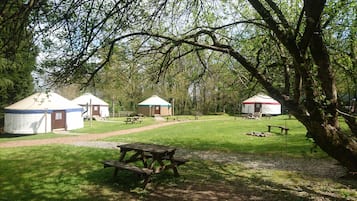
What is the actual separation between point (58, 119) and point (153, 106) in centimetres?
2019

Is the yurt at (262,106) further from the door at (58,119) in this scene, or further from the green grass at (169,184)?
the green grass at (169,184)

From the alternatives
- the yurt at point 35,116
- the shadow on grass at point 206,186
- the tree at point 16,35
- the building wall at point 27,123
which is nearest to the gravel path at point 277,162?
the shadow on grass at point 206,186

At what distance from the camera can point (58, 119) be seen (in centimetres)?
2336

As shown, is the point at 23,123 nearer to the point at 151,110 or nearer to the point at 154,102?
the point at 151,110

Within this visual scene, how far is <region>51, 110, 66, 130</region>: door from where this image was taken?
75.5ft

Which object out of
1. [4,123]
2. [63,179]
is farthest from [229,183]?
[4,123]

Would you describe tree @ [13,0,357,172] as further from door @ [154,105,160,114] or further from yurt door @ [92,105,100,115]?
door @ [154,105,160,114]

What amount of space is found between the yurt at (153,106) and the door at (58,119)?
62.9 ft

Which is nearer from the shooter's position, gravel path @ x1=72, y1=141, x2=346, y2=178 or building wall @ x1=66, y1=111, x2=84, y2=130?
gravel path @ x1=72, y1=141, x2=346, y2=178

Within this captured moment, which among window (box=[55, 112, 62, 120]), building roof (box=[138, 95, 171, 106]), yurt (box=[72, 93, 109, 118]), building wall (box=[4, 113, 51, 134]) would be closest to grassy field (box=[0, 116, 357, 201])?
building wall (box=[4, 113, 51, 134])

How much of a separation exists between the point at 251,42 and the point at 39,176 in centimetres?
622

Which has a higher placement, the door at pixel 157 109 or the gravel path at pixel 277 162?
the door at pixel 157 109

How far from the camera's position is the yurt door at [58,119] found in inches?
906

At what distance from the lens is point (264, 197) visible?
571 centimetres
